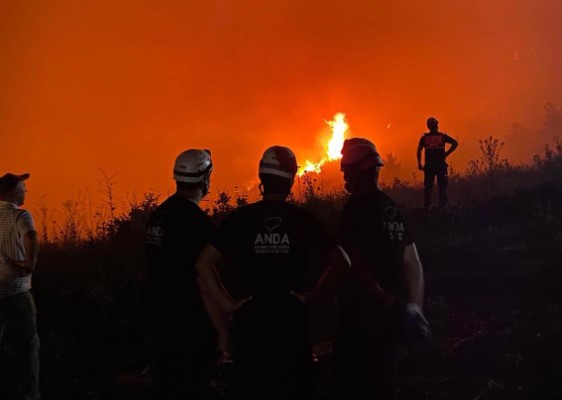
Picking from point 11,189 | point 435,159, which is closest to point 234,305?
point 11,189

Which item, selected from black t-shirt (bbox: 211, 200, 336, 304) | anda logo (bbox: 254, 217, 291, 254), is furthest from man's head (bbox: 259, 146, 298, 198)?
anda logo (bbox: 254, 217, 291, 254)

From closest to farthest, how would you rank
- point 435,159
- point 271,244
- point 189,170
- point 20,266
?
point 271,244
point 189,170
point 20,266
point 435,159

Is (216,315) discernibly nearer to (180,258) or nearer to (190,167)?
(180,258)

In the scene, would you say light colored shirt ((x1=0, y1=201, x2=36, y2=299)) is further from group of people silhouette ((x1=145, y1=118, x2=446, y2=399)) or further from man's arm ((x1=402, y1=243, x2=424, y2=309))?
man's arm ((x1=402, y1=243, x2=424, y2=309))

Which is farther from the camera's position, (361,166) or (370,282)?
(361,166)

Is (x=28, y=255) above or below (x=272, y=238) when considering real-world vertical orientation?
above

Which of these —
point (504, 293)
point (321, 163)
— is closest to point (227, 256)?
point (504, 293)

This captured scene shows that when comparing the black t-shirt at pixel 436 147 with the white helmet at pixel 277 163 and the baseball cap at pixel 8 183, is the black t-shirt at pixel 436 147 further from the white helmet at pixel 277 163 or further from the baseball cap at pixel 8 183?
the white helmet at pixel 277 163

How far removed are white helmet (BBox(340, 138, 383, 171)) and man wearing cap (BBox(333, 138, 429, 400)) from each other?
20 centimetres

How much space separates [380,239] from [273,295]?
0.89m

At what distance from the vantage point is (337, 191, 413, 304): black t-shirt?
14.1 ft

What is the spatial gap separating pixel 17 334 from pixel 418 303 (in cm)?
367

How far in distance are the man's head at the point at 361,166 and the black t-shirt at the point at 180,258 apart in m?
1.04

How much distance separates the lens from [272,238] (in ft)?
12.6
